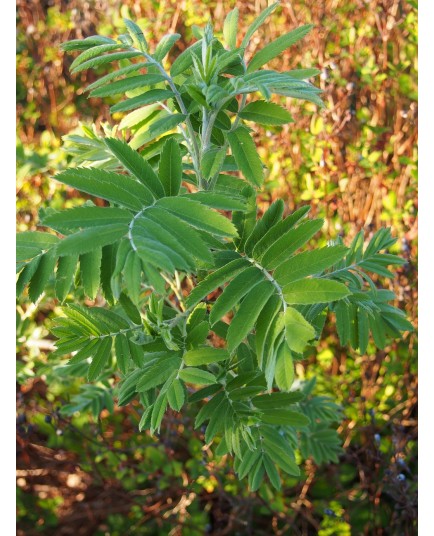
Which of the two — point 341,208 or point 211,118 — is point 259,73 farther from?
point 341,208

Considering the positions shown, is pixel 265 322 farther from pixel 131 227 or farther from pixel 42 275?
pixel 42 275

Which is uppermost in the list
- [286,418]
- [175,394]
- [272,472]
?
[175,394]

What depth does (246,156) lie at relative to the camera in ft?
3.89

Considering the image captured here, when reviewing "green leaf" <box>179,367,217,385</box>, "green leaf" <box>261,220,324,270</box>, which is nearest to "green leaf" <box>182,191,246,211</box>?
"green leaf" <box>261,220,324,270</box>

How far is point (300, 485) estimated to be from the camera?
258 cm

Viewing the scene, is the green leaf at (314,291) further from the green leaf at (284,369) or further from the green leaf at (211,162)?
the green leaf at (211,162)

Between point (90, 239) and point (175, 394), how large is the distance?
398 mm

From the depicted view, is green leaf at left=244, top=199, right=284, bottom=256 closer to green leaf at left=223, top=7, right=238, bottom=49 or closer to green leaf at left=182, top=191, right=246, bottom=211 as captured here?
green leaf at left=182, top=191, right=246, bottom=211

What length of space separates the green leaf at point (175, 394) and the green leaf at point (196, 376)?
0.7 inches

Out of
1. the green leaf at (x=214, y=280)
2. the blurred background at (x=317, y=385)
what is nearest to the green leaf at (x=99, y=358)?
the green leaf at (x=214, y=280)

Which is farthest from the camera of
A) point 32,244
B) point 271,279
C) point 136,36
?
point 136,36

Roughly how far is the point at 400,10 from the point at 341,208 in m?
0.87

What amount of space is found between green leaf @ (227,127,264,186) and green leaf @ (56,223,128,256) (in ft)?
1.03

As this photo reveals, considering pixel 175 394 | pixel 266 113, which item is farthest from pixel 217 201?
pixel 175 394
